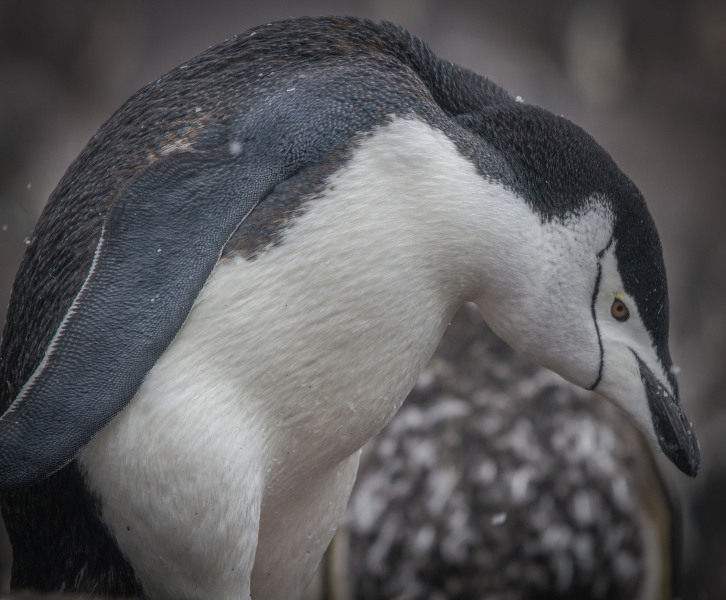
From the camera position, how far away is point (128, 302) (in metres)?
0.74

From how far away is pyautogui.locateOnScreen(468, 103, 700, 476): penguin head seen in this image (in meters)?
0.85

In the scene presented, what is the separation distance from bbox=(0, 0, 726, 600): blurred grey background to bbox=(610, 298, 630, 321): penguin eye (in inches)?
47.3

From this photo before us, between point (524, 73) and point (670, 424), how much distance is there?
57.5 inches

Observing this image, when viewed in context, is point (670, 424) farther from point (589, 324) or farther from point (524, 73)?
point (524, 73)

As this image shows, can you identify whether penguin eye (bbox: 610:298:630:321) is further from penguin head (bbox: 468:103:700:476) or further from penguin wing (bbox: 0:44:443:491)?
penguin wing (bbox: 0:44:443:491)

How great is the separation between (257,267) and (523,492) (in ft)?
3.55

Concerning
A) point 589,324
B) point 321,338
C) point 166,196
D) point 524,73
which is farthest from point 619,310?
point 524,73

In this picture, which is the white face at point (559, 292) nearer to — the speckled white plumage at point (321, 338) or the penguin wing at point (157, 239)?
the speckled white plumage at point (321, 338)

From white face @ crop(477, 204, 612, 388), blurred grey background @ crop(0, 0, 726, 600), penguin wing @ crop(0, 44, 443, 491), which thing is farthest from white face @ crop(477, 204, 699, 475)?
blurred grey background @ crop(0, 0, 726, 600)

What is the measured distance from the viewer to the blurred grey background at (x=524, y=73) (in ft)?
6.80

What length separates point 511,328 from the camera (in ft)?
2.90

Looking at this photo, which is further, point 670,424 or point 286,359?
point 670,424

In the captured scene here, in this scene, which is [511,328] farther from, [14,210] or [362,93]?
[14,210]

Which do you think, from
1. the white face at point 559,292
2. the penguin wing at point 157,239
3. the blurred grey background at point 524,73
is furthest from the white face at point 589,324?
the blurred grey background at point 524,73
